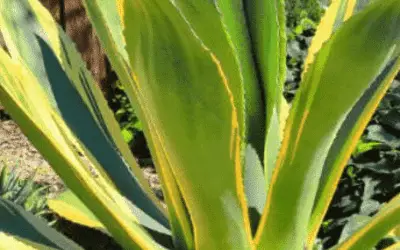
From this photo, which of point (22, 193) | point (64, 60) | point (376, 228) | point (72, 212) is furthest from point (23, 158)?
point (376, 228)

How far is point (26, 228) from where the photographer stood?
1.02 m

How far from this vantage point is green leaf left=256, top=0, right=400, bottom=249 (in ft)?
2.36

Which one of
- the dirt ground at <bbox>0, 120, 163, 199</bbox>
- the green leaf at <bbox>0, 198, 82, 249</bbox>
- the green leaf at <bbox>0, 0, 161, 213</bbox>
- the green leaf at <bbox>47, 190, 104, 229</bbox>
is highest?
the green leaf at <bbox>0, 0, 161, 213</bbox>

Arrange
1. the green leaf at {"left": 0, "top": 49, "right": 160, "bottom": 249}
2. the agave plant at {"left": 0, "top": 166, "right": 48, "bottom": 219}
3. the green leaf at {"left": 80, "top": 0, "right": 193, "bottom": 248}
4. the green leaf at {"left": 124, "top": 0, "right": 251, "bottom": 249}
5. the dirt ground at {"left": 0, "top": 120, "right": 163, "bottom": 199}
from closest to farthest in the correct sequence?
1. the green leaf at {"left": 124, "top": 0, "right": 251, "bottom": 249}
2. the green leaf at {"left": 0, "top": 49, "right": 160, "bottom": 249}
3. the green leaf at {"left": 80, "top": 0, "right": 193, "bottom": 248}
4. the agave plant at {"left": 0, "top": 166, "right": 48, "bottom": 219}
5. the dirt ground at {"left": 0, "top": 120, "right": 163, "bottom": 199}

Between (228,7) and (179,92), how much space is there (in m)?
0.28

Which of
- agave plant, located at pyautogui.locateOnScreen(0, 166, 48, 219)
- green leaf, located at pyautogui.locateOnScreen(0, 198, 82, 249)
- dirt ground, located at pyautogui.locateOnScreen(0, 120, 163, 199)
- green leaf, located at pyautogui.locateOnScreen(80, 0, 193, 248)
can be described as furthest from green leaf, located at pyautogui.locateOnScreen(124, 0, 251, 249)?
dirt ground, located at pyautogui.locateOnScreen(0, 120, 163, 199)

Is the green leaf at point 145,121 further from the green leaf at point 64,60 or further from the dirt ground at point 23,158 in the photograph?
the dirt ground at point 23,158

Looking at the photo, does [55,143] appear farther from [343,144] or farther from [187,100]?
[343,144]

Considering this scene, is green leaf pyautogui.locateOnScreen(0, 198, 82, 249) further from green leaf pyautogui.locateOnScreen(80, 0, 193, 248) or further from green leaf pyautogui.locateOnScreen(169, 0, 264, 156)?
green leaf pyautogui.locateOnScreen(169, 0, 264, 156)

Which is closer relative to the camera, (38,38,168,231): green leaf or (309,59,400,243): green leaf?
(309,59,400,243): green leaf

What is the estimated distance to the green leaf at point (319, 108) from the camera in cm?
72

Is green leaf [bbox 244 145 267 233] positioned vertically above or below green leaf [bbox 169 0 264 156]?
below

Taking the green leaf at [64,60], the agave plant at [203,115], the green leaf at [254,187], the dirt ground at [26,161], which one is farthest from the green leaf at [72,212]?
the dirt ground at [26,161]

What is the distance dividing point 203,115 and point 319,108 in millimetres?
128
